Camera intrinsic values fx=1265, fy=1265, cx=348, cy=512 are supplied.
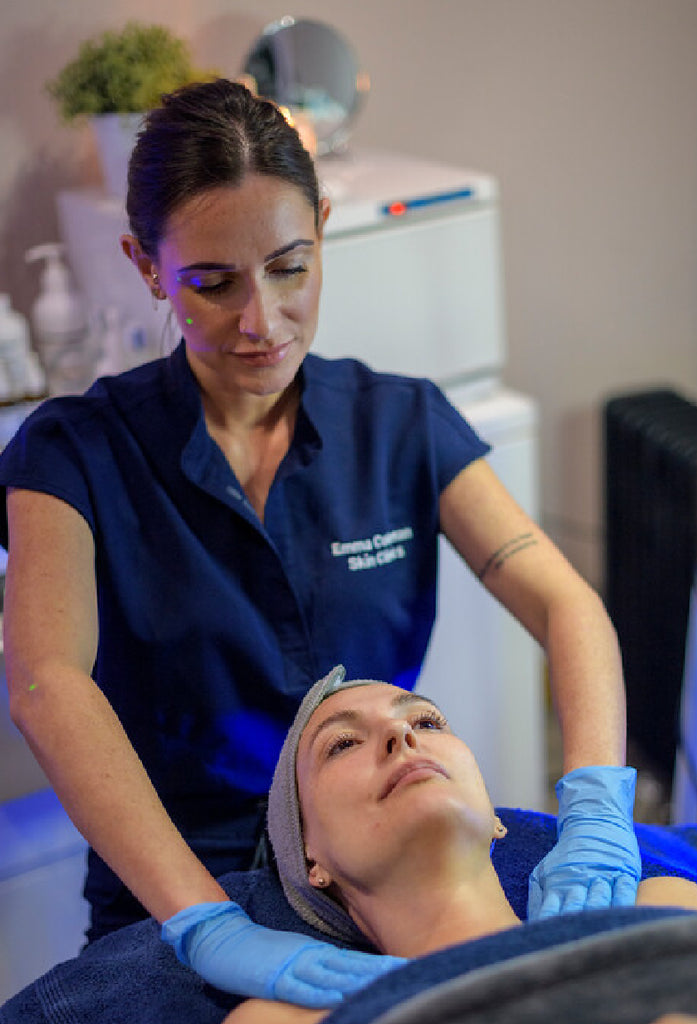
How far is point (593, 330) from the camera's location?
9.49 feet

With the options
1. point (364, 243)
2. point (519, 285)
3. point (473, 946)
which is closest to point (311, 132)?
point (364, 243)

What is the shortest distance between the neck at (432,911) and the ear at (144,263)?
2.18 ft

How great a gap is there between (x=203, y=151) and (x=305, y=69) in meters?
0.89

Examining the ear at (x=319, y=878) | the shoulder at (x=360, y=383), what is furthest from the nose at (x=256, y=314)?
the ear at (x=319, y=878)

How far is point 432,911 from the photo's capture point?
44.4 inches

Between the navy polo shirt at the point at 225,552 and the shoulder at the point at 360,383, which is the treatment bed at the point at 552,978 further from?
the shoulder at the point at 360,383

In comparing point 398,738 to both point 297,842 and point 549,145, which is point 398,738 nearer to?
point 297,842

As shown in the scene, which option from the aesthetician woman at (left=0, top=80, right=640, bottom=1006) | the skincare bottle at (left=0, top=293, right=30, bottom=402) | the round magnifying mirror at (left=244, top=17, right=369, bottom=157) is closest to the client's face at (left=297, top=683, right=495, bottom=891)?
the aesthetician woman at (left=0, top=80, right=640, bottom=1006)

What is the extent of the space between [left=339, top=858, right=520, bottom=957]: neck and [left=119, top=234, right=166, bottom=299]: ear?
2.18ft

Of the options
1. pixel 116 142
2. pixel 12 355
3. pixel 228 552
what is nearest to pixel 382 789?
pixel 228 552

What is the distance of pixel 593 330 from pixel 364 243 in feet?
3.68

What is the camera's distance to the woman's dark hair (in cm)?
129

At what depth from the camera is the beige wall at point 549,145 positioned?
211 centimetres

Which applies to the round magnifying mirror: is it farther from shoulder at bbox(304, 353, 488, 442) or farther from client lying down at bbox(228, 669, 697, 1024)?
client lying down at bbox(228, 669, 697, 1024)
